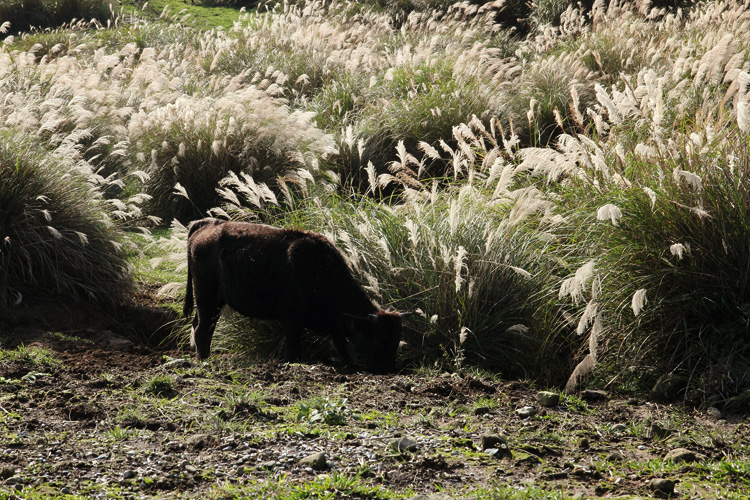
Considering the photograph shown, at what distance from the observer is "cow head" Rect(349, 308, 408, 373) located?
215 inches

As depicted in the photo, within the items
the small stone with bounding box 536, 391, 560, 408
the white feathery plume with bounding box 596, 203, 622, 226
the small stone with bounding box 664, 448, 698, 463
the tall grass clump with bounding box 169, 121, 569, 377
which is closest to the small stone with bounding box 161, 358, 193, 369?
the tall grass clump with bounding box 169, 121, 569, 377

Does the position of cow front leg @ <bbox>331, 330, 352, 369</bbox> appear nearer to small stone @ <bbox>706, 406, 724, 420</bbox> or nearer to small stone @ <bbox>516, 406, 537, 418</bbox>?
small stone @ <bbox>516, 406, 537, 418</bbox>

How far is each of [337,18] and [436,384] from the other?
1926 centimetres

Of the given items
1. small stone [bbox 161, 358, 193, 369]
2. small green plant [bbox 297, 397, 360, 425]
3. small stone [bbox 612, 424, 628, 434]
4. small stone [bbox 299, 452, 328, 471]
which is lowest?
small stone [bbox 161, 358, 193, 369]

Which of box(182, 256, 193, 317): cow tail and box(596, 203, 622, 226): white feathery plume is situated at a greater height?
box(596, 203, 622, 226): white feathery plume

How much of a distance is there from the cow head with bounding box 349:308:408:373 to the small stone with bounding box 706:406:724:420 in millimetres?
2132

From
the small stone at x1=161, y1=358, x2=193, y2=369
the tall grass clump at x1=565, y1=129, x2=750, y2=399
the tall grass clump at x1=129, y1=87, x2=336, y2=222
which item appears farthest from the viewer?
the tall grass clump at x1=129, y1=87, x2=336, y2=222

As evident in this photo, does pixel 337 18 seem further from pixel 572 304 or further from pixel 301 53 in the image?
pixel 572 304

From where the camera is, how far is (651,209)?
5117 mm

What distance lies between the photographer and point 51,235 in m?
7.34

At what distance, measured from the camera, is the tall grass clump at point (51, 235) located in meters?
7.09

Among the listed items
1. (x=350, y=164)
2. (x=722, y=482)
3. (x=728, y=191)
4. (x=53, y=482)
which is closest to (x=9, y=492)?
(x=53, y=482)

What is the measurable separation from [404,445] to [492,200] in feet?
10.9

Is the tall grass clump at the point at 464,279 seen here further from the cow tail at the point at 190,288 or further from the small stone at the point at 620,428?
the small stone at the point at 620,428
